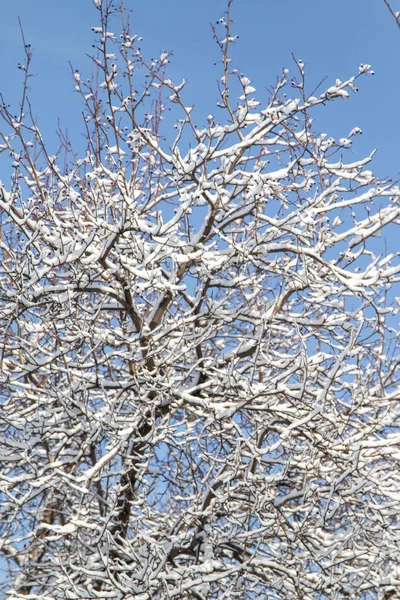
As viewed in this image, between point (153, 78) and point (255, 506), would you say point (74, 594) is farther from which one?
point (153, 78)

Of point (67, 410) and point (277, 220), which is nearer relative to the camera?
point (67, 410)

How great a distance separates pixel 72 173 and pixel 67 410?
257cm

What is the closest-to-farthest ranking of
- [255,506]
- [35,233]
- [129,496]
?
[255,506]
[35,233]
[129,496]

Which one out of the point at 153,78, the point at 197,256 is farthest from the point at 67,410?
the point at 153,78

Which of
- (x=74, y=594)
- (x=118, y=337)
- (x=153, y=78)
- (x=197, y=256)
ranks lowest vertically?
(x=74, y=594)

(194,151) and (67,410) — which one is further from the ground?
(194,151)

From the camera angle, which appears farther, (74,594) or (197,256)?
(197,256)

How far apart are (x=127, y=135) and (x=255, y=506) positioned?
12.0 ft

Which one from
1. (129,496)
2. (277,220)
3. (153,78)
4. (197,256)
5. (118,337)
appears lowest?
(129,496)

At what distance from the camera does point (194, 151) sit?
22.4 ft

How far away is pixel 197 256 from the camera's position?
6.43 m

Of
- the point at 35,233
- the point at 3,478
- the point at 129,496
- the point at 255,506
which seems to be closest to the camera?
the point at 255,506

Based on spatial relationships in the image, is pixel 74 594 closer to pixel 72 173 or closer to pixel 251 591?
pixel 251 591

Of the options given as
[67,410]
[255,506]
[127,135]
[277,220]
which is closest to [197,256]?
[277,220]
